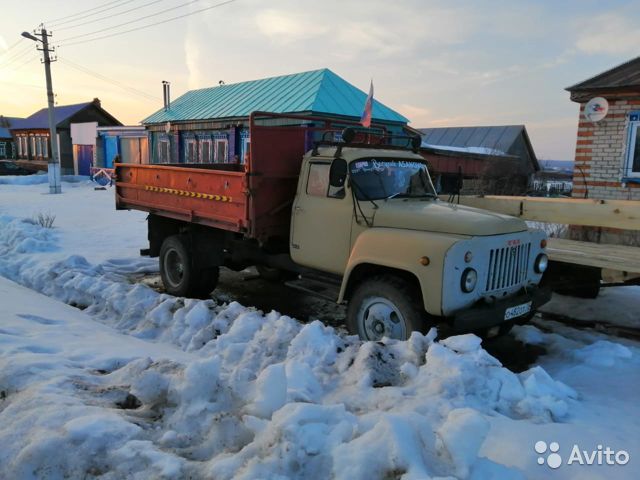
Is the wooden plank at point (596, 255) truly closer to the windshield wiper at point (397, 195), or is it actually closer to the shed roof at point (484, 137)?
the windshield wiper at point (397, 195)

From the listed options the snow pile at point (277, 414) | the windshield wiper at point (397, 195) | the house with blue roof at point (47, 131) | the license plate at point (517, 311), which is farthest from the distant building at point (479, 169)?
the house with blue roof at point (47, 131)

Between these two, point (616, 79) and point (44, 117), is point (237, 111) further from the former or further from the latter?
point (44, 117)

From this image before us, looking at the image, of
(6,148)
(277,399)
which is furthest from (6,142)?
(277,399)

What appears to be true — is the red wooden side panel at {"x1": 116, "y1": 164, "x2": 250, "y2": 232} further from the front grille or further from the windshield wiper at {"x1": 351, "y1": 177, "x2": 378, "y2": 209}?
the front grille

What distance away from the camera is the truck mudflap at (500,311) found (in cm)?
422

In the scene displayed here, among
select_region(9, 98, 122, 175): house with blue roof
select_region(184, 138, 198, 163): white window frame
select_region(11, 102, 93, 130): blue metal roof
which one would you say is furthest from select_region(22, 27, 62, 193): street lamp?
select_region(11, 102, 93, 130): blue metal roof

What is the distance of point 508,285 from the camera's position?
186 inches

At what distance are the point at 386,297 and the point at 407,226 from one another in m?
0.71

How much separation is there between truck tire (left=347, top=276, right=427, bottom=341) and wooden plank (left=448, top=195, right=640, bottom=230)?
2999 millimetres

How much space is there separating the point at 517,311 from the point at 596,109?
294 inches

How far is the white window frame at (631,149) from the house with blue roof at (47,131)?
124 feet

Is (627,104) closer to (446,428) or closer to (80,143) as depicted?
(446,428)

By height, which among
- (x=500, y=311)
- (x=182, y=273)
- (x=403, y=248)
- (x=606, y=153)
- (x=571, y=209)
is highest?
(x=606, y=153)

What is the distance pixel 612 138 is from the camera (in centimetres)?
1012
